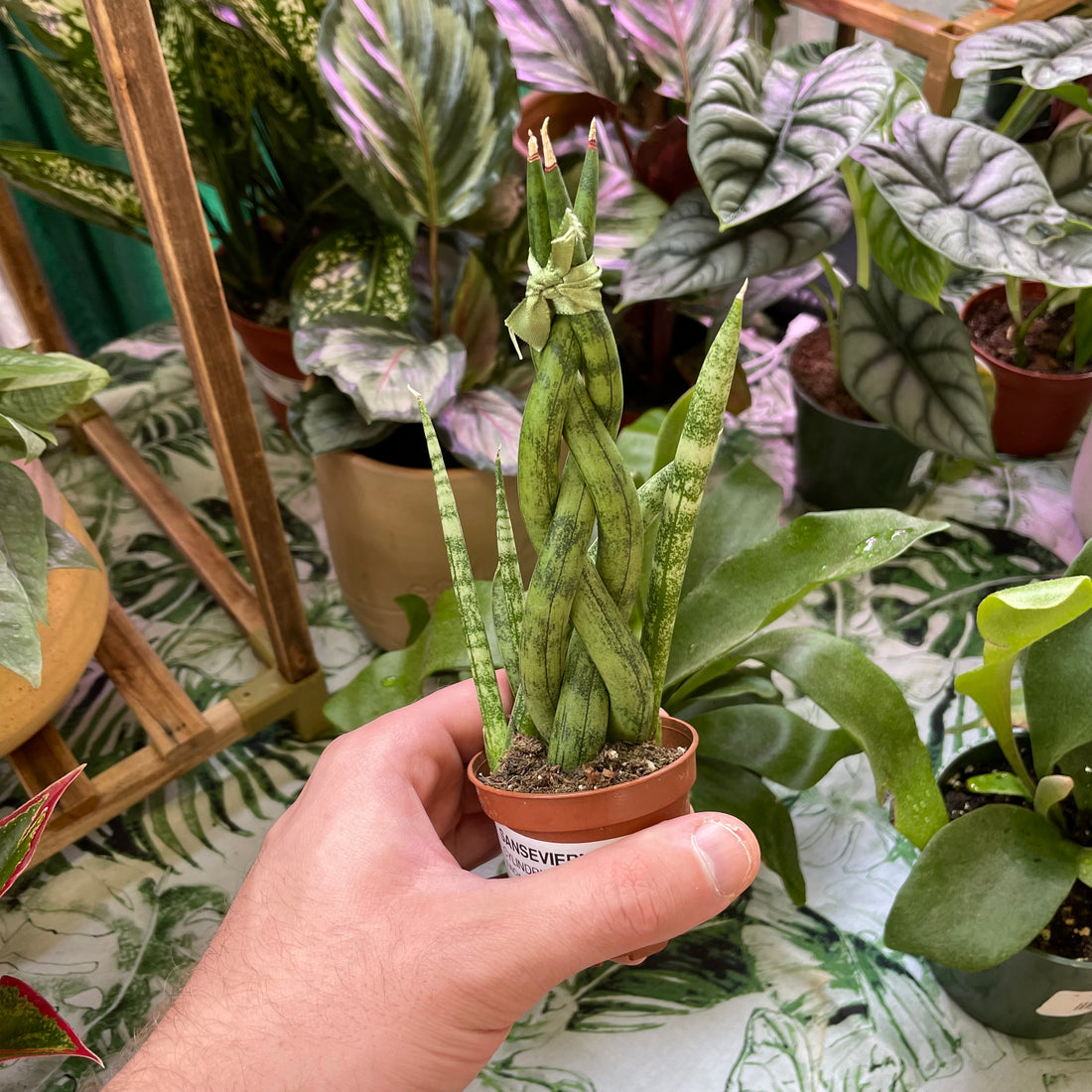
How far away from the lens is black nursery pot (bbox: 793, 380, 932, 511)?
98 centimetres

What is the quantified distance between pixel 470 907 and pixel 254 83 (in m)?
0.78

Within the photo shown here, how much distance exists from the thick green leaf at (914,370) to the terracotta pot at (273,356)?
553 mm

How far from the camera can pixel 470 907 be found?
1.45 ft

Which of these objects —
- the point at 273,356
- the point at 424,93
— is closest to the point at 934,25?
the point at 424,93

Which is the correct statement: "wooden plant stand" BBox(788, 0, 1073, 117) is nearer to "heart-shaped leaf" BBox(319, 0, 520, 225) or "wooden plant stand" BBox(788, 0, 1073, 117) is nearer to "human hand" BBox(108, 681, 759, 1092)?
"heart-shaped leaf" BBox(319, 0, 520, 225)

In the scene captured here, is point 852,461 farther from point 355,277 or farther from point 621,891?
point 621,891

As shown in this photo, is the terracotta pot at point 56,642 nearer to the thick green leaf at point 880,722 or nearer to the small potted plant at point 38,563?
the small potted plant at point 38,563

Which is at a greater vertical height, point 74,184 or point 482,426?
point 74,184

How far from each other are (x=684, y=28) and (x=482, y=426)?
1.28 feet

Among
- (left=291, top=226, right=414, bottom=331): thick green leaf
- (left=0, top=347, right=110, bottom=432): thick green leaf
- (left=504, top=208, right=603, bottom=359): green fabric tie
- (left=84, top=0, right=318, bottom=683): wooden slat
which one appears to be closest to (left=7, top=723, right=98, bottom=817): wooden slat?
(left=84, top=0, right=318, bottom=683): wooden slat

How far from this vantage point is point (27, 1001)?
587 mm

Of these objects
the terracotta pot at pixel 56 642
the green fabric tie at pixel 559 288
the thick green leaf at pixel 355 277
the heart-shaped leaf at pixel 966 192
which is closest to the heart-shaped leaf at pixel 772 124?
the heart-shaped leaf at pixel 966 192

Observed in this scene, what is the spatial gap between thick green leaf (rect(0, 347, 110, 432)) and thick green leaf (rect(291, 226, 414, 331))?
20 centimetres

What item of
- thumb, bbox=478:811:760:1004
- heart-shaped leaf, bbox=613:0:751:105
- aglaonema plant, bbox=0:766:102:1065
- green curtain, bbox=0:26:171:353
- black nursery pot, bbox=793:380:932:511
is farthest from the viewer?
green curtain, bbox=0:26:171:353
